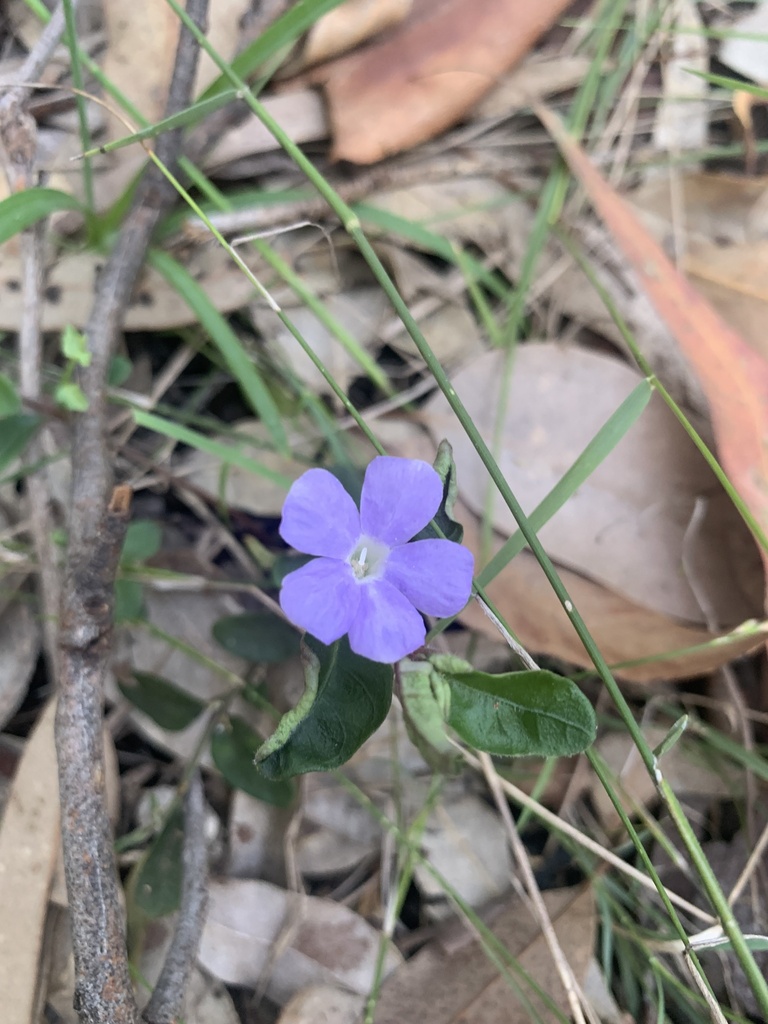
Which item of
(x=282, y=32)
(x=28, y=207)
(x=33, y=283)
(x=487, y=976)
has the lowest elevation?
(x=487, y=976)

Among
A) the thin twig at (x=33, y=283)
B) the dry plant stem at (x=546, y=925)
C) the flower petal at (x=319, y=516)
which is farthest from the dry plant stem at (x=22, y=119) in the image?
the dry plant stem at (x=546, y=925)

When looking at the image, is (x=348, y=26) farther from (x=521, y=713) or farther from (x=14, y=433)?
(x=521, y=713)

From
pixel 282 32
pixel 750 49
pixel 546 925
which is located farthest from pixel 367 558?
pixel 750 49

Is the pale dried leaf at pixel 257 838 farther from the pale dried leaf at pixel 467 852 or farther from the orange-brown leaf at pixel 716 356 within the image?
the orange-brown leaf at pixel 716 356

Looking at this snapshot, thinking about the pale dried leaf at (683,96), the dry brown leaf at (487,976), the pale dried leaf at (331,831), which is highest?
the pale dried leaf at (683,96)

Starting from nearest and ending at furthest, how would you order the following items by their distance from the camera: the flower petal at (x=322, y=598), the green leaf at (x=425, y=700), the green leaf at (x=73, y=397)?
the flower petal at (x=322, y=598) → the green leaf at (x=425, y=700) → the green leaf at (x=73, y=397)

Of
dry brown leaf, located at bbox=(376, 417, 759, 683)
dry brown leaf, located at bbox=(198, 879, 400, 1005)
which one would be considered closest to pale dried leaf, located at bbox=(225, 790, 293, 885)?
dry brown leaf, located at bbox=(198, 879, 400, 1005)
